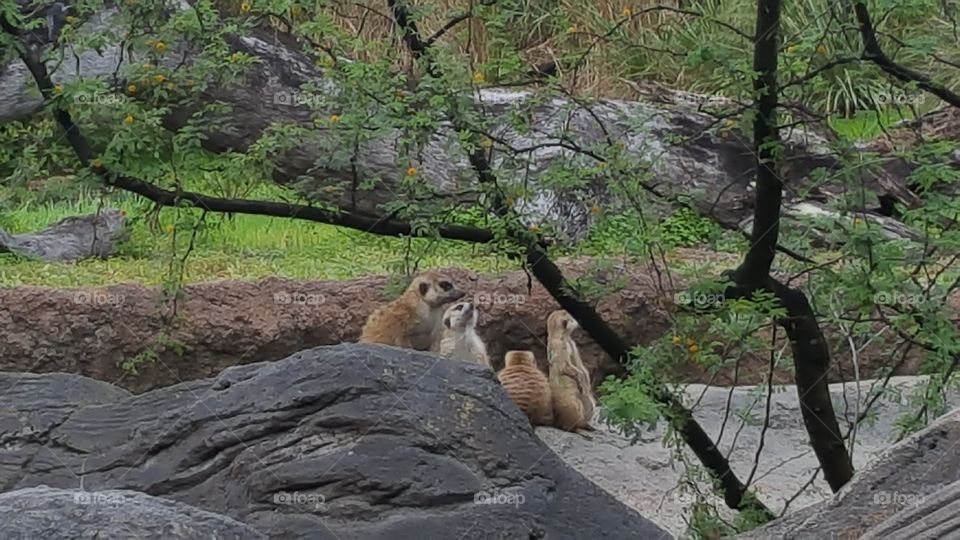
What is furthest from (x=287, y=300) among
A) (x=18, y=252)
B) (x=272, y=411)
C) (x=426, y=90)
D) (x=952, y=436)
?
(x=952, y=436)

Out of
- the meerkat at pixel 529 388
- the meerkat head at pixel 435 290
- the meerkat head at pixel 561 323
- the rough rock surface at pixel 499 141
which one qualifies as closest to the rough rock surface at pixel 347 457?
the rough rock surface at pixel 499 141

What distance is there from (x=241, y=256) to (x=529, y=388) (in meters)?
2.44

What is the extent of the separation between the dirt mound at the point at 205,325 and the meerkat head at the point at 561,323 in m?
0.20

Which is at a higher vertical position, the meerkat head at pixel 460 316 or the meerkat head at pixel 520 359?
the meerkat head at pixel 460 316

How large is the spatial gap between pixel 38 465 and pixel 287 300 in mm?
3135

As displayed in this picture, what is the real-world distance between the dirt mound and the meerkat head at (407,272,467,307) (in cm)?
23

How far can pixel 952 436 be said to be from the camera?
3871 mm

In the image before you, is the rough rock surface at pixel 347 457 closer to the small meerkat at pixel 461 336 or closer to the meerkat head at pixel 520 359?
the meerkat head at pixel 520 359

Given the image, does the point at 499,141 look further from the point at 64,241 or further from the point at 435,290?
the point at 64,241

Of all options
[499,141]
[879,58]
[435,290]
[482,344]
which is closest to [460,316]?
[482,344]

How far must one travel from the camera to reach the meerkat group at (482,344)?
25.4 feet

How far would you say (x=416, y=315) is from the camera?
8.60m

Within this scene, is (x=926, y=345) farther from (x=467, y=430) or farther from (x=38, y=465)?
(x=38, y=465)

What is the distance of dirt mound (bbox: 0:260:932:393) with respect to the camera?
802 cm
